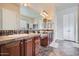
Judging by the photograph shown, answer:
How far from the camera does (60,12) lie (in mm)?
2281

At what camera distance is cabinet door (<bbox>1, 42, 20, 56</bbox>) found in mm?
1965

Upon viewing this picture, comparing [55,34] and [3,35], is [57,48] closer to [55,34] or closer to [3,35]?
[55,34]

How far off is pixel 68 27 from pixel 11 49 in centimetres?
106

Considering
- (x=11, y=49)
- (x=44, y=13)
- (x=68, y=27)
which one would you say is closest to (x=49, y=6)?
(x=44, y=13)

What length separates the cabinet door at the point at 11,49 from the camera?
1.96m

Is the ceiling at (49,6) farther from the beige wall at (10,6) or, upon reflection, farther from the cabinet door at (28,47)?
the cabinet door at (28,47)

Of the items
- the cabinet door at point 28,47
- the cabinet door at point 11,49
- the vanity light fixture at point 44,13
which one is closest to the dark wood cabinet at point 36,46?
the cabinet door at point 28,47

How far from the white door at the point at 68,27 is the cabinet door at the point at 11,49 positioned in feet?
2.79

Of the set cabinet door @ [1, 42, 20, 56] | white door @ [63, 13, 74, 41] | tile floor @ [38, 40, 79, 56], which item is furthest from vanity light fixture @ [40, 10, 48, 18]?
cabinet door @ [1, 42, 20, 56]

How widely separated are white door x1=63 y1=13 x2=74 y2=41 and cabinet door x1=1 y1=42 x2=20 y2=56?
0.85 m

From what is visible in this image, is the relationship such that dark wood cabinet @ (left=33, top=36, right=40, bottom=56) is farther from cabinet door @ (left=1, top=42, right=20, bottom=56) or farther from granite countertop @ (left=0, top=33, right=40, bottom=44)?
cabinet door @ (left=1, top=42, right=20, bottom=56)

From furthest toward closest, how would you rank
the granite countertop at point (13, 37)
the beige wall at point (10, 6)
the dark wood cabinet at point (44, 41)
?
1. the dark wood cabinet at point (44, 41)
2. the beige wall at point (10, 6)
3. the granite countertop at point (13, 37)

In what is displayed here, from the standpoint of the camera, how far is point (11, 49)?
6.66 feet

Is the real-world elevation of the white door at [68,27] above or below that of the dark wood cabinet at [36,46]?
above
